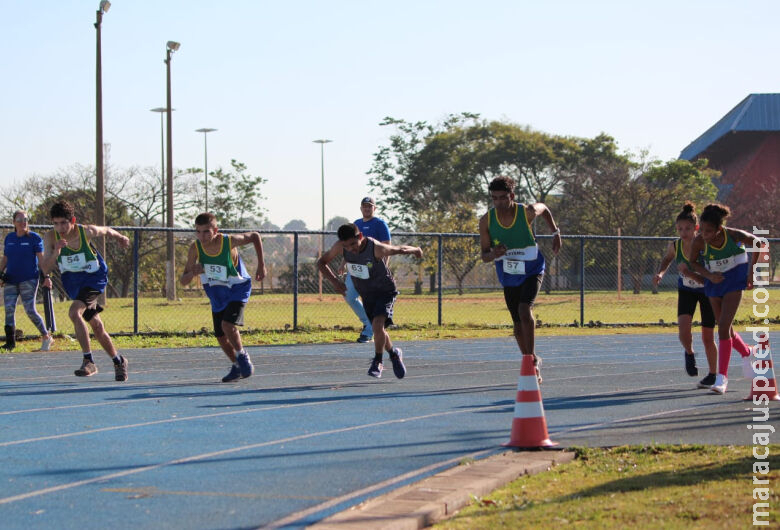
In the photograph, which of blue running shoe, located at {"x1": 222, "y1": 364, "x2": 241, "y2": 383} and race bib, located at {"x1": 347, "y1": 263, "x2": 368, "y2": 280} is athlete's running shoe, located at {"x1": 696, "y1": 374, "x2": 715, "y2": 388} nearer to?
race bib, located at {"x1": 347, "y1": 263, "x2": 368, "y2": 280}

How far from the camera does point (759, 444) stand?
7617 mm

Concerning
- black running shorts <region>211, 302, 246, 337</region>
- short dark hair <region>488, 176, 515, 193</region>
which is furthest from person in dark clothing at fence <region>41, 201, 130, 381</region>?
short dark hair <region>488, 176, 515, 193</region>

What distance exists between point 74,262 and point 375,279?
127 inches

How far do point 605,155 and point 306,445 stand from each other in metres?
66.6

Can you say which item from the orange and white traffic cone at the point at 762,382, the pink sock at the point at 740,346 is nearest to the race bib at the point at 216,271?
the pink sock at the point at 740,346

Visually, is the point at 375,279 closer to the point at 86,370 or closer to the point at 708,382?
the point at 86,370

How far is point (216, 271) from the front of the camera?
11.7 metres

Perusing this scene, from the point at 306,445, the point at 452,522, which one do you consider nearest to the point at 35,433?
the point at 306,445

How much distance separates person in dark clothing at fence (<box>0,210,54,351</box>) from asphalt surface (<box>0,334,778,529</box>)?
1.41 m

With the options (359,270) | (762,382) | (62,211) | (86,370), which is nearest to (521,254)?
(359,270)

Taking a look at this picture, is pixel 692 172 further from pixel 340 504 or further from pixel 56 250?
pixel 340 504

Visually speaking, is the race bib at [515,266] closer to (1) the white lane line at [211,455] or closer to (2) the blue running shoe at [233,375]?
(1) the white lane line at [211,455]

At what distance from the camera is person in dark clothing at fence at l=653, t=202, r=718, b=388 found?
1116cm

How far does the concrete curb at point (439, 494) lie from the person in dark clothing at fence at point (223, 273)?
5.06 meters
